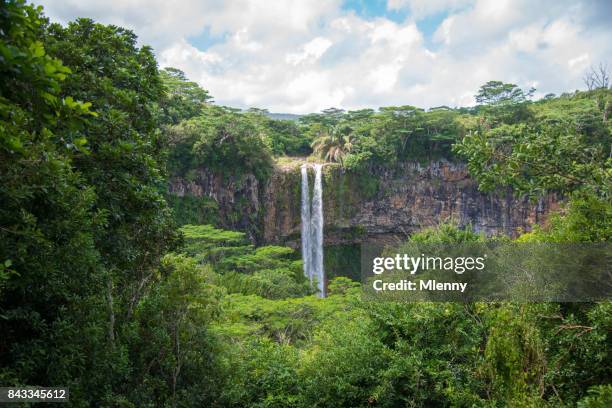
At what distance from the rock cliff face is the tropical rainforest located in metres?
13.8

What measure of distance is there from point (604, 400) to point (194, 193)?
1963cm

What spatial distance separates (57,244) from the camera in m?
3.44

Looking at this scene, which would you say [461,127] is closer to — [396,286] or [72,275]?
[396,286]

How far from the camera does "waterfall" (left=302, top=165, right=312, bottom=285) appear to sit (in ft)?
74.5

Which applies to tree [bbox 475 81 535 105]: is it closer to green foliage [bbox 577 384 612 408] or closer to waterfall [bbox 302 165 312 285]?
waterfall [bbox 302 165 312 285]

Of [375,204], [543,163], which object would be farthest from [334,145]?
[543,163]

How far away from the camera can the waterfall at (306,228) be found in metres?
22.7

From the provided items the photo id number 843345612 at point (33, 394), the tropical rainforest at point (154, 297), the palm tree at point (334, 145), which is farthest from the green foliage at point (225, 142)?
the photo id number 843345612 at point (33, 394)

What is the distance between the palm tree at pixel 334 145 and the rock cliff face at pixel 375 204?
0.76 meters

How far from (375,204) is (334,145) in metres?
3.90

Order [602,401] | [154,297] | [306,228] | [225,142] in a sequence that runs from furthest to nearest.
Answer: [306,228]
[225,142]
[154,297]
[602,401]

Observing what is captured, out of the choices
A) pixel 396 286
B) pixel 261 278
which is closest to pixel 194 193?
pixel 261 278

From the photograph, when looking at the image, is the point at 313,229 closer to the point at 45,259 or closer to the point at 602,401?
the point at 45,259

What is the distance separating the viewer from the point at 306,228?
77.5 feet
